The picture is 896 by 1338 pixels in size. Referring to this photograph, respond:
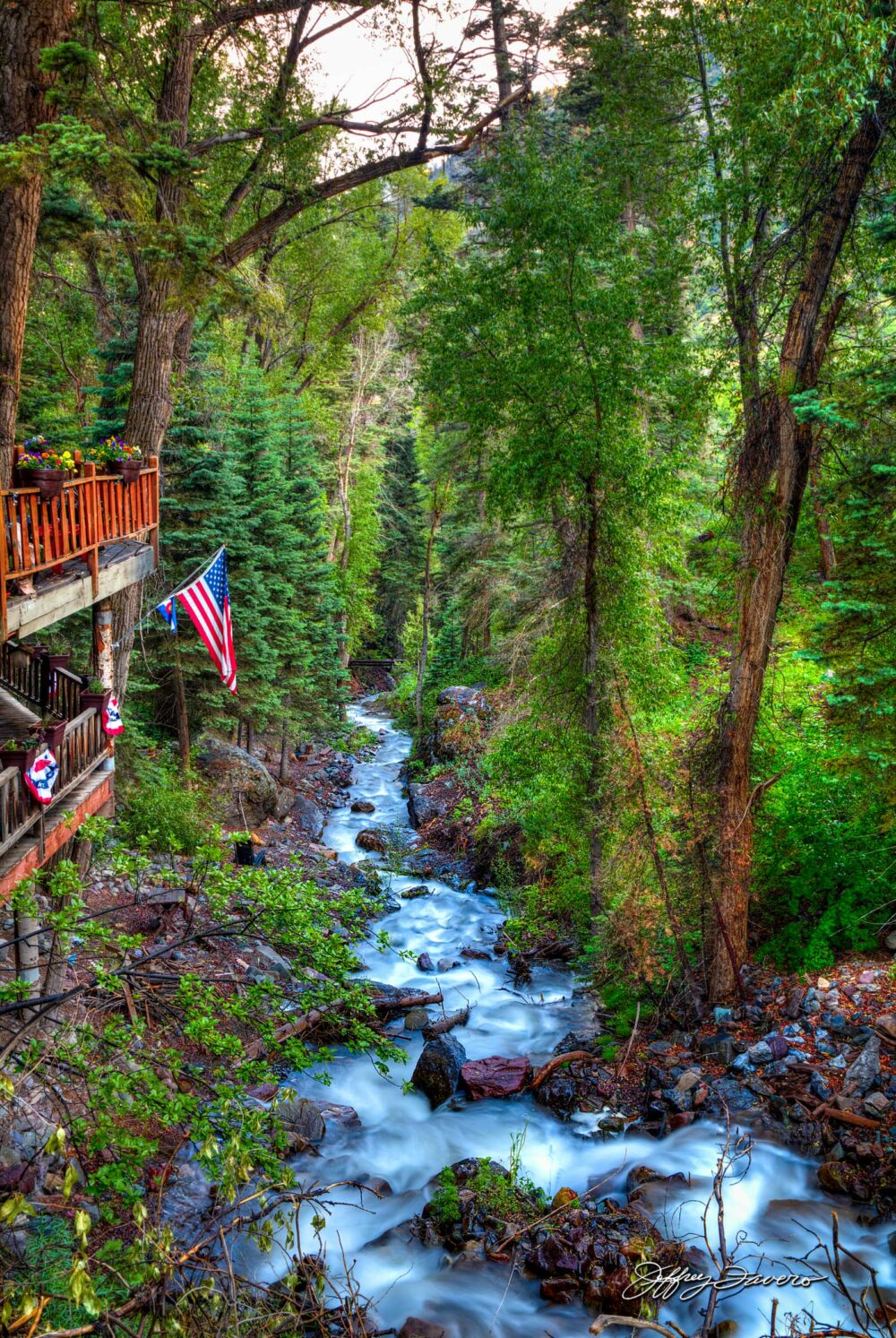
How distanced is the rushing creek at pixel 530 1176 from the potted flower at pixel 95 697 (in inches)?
207

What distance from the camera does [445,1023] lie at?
1158 centimetres

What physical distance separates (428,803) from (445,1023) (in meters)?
9.75

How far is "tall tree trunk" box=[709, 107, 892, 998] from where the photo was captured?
25.8 feet

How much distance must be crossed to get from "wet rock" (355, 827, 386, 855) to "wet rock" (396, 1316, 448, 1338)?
1234 centimetres

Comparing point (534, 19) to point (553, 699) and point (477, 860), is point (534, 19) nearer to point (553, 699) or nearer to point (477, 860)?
point (553, 699)

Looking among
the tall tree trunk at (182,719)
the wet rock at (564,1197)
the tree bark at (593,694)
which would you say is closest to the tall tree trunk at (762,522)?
the tree bark at (593,694)

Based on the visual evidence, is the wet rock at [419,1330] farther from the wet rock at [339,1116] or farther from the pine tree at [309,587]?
the pine tree at [309,587]

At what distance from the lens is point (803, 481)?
8508mm

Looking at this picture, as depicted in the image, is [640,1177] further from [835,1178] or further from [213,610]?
[213,610]

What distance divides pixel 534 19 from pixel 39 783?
46.7 feet

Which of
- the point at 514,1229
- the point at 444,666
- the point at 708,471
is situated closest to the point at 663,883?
the point at 514,1229

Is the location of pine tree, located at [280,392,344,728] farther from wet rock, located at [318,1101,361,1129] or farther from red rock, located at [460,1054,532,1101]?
red rock, located at [460,1054,532,1101]

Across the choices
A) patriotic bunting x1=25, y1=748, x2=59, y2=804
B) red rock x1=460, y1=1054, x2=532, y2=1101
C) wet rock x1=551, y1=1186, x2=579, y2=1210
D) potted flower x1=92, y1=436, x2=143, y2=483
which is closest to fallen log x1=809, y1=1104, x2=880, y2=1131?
wet rock x1=551, y1=1186, x2=579, y2=1210

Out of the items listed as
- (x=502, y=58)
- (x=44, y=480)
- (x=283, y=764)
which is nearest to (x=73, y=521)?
(x=44, y=480)
